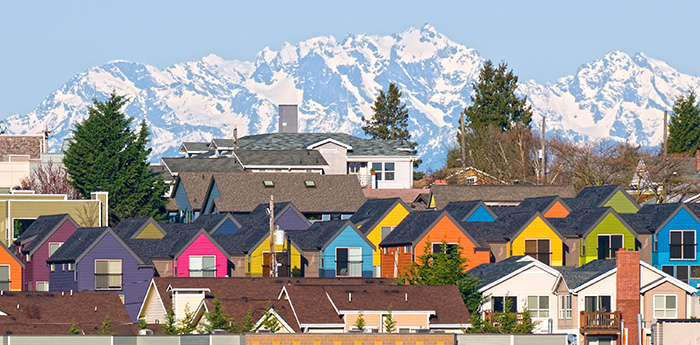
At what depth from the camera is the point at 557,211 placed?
9162cm

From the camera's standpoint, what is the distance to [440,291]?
6612 cm

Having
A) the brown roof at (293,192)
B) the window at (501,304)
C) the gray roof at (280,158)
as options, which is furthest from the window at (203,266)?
the gray roof at (280,158)

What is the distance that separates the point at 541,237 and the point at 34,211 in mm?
31946

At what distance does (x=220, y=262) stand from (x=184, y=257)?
1975mm

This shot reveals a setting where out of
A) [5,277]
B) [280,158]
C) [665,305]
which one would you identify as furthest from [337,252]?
[280,158]

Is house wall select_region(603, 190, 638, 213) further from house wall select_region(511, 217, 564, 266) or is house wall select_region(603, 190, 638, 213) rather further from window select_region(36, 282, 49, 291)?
window select_region(36, 282, 49, 291)

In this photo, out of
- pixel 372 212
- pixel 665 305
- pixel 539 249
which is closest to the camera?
pixel 665 305

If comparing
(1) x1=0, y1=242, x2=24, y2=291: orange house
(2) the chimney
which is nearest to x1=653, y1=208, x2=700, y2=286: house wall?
(1) x1=0, y1=242, x2=24, y2=291: orange house

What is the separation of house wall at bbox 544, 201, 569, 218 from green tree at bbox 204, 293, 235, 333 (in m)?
35.4

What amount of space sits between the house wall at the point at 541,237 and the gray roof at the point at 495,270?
5.75m

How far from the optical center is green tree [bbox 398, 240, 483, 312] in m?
70.2

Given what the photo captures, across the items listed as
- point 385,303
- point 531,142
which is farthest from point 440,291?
point 531,142

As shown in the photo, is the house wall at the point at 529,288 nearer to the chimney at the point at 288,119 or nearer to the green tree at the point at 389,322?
the green tree at the point at 389,322

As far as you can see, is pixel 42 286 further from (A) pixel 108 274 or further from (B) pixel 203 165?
(B) pixel 203 165
